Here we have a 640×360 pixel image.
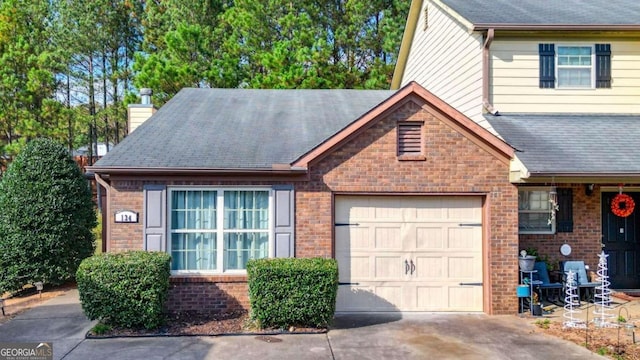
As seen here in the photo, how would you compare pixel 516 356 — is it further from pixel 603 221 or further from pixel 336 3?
pixel 336 3

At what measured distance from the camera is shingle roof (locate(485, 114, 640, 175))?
836 cm

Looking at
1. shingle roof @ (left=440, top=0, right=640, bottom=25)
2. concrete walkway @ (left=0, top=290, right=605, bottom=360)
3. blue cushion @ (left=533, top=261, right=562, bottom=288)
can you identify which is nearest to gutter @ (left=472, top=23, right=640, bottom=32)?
shingle roof @ (left=440, top=0, right=640, bottom=25)

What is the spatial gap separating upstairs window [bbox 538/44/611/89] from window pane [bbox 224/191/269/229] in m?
7.03

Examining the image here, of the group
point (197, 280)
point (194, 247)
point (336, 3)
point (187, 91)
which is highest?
point (336, 3)

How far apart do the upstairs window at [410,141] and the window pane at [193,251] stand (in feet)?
12.7

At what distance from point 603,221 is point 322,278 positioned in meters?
6.59

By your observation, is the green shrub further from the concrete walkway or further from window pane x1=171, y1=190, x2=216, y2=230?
window pane x1=171, y1=190, x2=216, y2=230

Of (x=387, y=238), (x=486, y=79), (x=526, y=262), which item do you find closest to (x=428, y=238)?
(x=387, y=238)

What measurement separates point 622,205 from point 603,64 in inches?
128

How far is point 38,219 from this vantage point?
10.3 meters

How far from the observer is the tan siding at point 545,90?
414 inches

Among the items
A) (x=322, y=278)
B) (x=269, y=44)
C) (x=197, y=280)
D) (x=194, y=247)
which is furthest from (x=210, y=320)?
(x=269, y=44)

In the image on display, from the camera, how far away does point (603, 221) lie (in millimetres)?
9930

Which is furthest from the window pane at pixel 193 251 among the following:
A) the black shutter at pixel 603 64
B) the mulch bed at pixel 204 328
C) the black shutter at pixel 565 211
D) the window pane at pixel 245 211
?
the black shutter at pixel 603 64
